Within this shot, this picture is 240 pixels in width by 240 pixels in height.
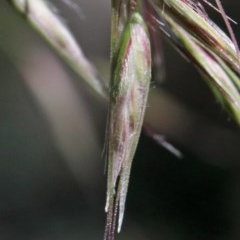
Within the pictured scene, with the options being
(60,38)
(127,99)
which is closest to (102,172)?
(60,38)

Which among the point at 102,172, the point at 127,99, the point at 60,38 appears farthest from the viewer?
the point at 102,172

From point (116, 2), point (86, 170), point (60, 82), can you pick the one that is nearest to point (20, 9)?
point (116, 2)

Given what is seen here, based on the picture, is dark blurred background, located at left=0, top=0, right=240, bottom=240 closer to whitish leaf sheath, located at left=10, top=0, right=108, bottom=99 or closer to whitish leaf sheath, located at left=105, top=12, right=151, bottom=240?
whitish leaf sheath, located at left=10, top=0, right=108, bottom=99

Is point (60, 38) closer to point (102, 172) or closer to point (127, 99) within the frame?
point (127, 99)

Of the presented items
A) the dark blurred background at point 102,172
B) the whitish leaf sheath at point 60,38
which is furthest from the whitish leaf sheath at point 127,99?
the dark blurred background at point 102,172

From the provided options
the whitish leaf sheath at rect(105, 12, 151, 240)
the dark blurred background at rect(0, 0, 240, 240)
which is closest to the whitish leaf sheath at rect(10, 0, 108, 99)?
the whitish leaf sheath at rect(105, 12, 151, 240)

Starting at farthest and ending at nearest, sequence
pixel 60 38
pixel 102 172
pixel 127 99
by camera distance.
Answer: pixel 102 172 < pixel 60 38 < pixel 127 99
